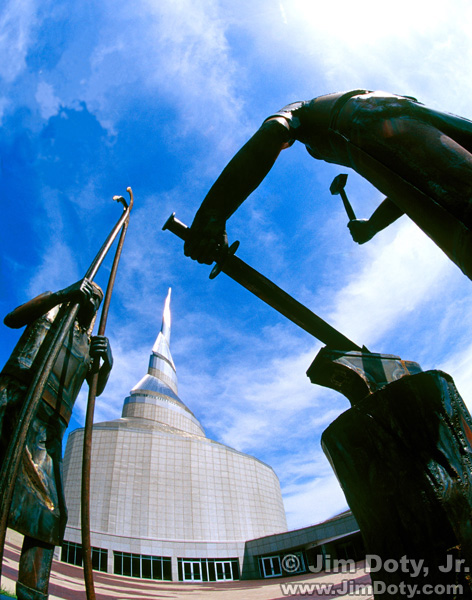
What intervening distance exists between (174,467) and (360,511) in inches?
1367

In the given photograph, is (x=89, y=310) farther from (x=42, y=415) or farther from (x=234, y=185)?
(x=234, y=185)

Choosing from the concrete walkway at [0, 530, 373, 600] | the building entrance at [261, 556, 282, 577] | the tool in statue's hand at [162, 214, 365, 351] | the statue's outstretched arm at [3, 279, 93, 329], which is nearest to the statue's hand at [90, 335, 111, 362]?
the statue's outstretched arm at [3, 279, 93, 329]

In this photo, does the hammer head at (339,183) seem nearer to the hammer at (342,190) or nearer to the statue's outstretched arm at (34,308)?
the hammer at (342,190)

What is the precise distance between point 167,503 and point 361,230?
33.9m

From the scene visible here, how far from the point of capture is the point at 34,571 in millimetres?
2092

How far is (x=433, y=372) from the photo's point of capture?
981 mm

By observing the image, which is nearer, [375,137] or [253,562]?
[375,137]

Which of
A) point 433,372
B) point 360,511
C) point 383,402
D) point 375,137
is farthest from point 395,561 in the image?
point 375,137

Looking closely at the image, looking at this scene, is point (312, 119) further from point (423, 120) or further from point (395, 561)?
point (395, 561)

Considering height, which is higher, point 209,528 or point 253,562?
point 209,528

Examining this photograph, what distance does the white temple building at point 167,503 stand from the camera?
24469 mm

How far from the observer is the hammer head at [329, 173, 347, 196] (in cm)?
199

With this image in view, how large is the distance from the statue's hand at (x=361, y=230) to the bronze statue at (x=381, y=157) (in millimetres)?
508

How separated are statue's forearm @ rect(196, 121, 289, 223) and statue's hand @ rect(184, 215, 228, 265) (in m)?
0.05
